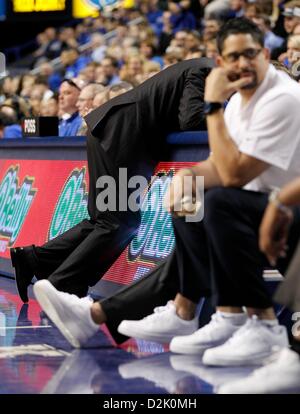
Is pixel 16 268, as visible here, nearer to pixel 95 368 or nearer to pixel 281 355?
pixel 95 368

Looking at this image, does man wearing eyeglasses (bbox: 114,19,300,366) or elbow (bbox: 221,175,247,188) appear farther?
elbow (bbox: 221,175,247,188)

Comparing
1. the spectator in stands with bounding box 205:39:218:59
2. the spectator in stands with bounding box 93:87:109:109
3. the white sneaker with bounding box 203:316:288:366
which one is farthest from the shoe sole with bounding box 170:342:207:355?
the spectator in stands with bounding box 205:39:218:59

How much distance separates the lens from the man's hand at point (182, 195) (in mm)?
4754

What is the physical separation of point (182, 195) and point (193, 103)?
1096 millimetres

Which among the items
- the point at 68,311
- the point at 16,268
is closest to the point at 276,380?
the point at 68,311

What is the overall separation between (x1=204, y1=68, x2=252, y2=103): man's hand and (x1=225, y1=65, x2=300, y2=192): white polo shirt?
0.12m

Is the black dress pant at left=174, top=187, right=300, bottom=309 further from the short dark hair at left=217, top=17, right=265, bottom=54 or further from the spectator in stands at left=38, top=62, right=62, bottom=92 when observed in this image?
the spectator in stands at left=38, top=62, right=62, bottom=92

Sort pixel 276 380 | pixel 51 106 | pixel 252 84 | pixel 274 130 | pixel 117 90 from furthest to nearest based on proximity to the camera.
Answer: pixel 51 106, pixel 117 90, pixel 252 84, pixel 274 130, pixel 276 380

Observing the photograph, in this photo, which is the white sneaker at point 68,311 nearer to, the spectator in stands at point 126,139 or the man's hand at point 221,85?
the spectator in stands at point 126,139

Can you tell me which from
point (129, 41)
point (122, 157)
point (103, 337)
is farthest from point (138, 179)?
point (129, 41)

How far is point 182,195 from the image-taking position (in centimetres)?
477

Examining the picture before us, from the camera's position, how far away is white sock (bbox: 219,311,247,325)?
4.61 meters

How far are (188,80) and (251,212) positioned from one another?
1585mm
